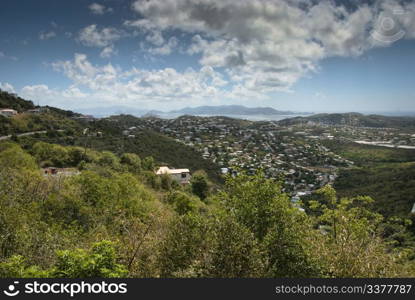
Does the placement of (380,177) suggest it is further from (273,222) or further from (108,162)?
(273,222)

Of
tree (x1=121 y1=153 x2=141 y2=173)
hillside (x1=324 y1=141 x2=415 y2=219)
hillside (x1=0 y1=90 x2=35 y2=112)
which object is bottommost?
hillside (x1=324 y1=141 x2=415 y2=219)

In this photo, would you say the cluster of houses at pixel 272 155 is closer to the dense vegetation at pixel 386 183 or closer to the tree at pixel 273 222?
the dense vegetation at pixel 386 183

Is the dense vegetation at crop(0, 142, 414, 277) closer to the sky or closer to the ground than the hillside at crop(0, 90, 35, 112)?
closer to the ground

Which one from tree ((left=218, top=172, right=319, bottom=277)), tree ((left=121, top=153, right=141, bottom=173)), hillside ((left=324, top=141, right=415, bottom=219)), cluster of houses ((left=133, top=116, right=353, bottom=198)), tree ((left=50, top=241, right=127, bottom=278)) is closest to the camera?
tree ((left=50, top=241, right=127, bottom=278))

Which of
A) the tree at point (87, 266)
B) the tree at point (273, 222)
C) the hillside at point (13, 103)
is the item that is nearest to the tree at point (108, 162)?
the tree at point (273, 222)

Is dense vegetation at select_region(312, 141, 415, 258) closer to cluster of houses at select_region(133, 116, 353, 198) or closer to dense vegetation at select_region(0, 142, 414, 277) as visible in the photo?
dense vegetation at select_region(0, 142, 414, 277)

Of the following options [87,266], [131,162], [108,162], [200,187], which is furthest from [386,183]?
[87,266]

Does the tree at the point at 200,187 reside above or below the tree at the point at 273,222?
below

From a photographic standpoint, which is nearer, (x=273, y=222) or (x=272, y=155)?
(x=273, y=222)

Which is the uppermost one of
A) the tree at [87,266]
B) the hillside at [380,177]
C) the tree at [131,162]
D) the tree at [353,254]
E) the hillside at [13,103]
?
the hillside at [13,103]

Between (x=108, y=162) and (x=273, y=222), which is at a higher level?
(x=273, y=222)

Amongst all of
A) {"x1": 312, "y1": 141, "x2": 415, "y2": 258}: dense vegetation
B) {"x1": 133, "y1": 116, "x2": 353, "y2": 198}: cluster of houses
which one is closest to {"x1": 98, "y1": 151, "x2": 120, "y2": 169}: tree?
{"x1": 133, "y1": 116, "x2": 353, "y2": 198}: cluster of houses

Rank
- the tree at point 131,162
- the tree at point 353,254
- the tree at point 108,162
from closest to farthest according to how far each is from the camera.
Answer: the tree at point 353,254 → the tree at point 108,162 → the tree at point 131,162
